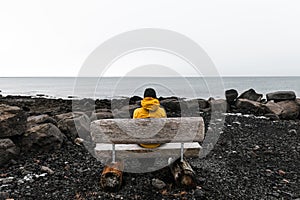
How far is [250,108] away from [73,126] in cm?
958

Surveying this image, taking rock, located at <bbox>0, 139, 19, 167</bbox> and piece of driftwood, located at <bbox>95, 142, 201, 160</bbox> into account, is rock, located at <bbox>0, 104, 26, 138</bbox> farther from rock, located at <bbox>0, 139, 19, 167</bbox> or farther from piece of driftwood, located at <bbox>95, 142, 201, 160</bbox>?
piece of driftwood, located at <bbox>95, 142, 201, 160</bbox>

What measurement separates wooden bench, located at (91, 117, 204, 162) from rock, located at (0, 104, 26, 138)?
2421mm

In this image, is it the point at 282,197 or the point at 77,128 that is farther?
the point at 77,128

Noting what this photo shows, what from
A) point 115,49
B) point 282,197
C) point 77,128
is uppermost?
point 115,49

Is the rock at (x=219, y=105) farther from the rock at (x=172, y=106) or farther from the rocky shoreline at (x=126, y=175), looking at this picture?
the rocky shoreline at (x=126, y=175)

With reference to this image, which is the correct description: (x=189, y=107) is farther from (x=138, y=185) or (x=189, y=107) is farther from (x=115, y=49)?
(x=138, y=185)

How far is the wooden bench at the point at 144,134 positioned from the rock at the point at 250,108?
997 cm

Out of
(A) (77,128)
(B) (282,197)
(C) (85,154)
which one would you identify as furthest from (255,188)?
(A) (77,128)

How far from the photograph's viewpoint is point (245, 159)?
777 cm

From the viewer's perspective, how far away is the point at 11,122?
6.99 meters

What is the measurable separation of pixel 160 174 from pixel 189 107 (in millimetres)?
10051

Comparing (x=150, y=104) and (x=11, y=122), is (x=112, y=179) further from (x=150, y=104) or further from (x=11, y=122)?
(x=11, y=122)

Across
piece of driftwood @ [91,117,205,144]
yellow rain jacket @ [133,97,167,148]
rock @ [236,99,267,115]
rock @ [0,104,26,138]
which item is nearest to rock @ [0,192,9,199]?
piece of driftwood @ [91,117,205,144]

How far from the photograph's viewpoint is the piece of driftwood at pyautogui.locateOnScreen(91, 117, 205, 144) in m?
5.55
